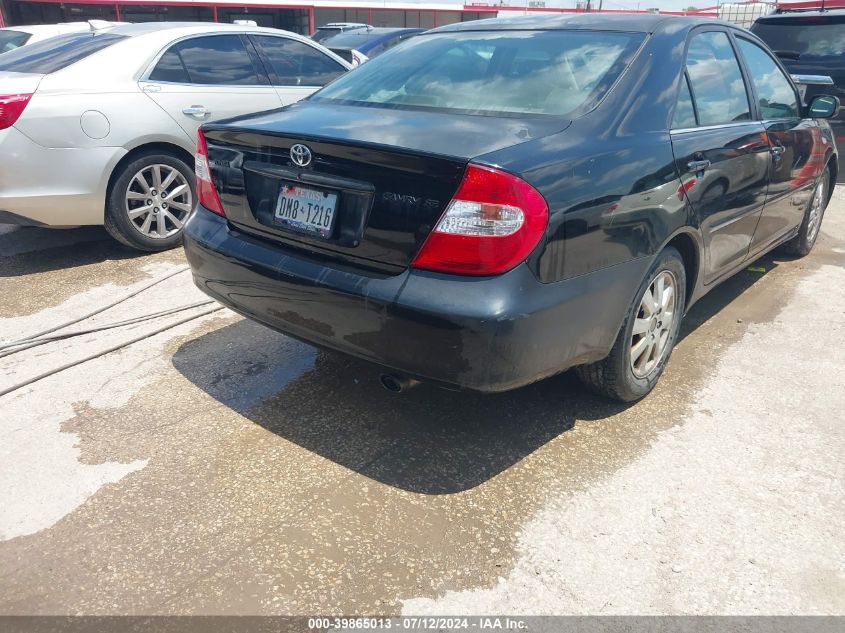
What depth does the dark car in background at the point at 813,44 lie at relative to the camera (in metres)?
8.13

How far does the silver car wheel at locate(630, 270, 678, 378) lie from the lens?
10.0 feet

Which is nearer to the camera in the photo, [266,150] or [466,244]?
[466,244]

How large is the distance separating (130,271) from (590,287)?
347 cm

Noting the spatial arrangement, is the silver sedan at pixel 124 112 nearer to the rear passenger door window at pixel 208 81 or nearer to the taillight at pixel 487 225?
Result: the rear passenger door window at pixel 208 81

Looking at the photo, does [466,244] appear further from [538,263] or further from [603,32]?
[603,32]

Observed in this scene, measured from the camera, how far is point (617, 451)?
2.90 m

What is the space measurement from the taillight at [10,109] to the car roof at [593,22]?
2.87m

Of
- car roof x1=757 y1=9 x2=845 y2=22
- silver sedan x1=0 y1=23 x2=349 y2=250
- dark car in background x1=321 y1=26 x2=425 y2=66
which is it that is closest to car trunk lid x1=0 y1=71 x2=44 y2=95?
silver sedan x1=0 y1=23 x2=349 y2=250

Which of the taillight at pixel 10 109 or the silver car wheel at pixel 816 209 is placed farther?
the silver car wheel at pixel 816 209

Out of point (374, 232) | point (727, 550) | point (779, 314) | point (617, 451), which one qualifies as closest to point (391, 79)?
point (374, 232)

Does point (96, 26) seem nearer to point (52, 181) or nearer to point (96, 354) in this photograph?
point (52, 181)

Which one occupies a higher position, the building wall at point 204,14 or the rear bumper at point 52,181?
the building wall at point 204,14

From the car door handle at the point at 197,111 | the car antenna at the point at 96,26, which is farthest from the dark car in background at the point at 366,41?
the car door handle at the point at 197,111

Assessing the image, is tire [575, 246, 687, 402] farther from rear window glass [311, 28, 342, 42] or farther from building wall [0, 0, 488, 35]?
building wall [0, 0, 488, 35]
